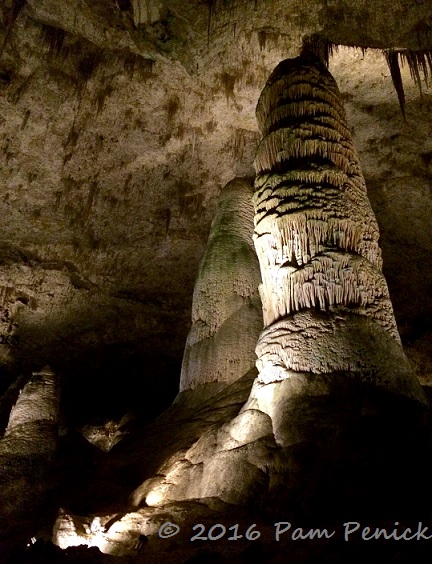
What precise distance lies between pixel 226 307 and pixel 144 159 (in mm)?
5174

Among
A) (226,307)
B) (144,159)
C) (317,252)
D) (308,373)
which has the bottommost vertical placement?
(308,373)

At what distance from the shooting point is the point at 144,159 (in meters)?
11.9

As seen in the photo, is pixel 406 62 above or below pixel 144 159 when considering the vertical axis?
below

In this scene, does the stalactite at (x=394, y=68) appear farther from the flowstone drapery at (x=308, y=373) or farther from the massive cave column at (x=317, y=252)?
the massive cave column at (x=317, y=252)

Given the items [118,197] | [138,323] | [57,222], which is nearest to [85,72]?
[118,197]

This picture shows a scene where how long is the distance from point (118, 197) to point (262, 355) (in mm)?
8521

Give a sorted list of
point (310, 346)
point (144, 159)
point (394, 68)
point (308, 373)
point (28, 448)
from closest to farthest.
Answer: point (308, 373), point (310, 346), point (28, 448), point (394, 68), point (144, 159)

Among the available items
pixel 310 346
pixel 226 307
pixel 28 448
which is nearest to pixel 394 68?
pixel 226 307

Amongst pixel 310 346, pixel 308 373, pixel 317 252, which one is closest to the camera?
pixel 308 373

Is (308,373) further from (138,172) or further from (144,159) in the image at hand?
(138,172)

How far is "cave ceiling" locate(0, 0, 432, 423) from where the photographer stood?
29.4ft

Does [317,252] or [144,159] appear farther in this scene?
[144,159]

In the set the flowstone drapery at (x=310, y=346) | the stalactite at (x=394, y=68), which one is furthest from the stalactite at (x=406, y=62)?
the flowstone drapery at (x=310, y=346)

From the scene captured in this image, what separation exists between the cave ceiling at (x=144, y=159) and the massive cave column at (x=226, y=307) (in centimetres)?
260
